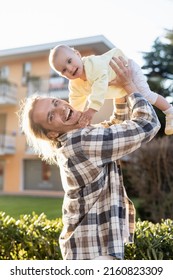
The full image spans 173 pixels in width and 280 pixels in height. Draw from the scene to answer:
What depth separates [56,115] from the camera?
3.43 feet

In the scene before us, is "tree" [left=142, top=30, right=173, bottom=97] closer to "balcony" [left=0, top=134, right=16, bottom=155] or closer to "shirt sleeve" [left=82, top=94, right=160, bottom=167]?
"balcony" [left=0, top=134, right=16, bottom=155]

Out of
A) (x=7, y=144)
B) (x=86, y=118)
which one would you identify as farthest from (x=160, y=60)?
(x=86, y=118)

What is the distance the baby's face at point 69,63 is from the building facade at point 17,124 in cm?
630

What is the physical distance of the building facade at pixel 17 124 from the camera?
8.00 metres

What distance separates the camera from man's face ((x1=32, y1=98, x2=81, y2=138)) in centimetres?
105

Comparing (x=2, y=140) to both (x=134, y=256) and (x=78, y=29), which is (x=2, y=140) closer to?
(x=78, y=29)

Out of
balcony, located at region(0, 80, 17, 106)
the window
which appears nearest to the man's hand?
the window

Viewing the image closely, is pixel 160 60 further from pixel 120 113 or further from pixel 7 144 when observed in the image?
pixel 120 113

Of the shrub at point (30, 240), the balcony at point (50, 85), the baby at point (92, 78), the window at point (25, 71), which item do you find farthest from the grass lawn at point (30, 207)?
the baby at point (92, 78)

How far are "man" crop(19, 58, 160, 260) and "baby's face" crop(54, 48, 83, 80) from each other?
0.40 ft

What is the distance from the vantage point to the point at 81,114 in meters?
1.07

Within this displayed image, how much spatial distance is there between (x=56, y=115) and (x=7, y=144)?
8.64 m

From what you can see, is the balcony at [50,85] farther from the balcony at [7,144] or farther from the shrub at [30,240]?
the shrub at [30,240]

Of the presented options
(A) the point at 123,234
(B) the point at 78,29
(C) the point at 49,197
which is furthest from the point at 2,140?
(A) the point at 123,234
